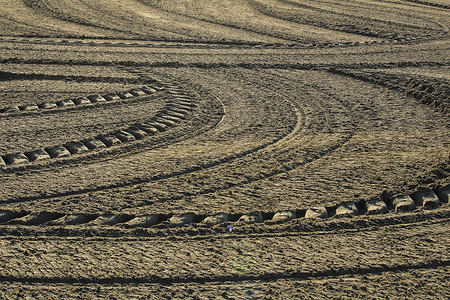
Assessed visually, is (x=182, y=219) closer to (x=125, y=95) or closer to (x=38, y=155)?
(x=38, y=155)

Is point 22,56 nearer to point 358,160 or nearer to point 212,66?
point 212,66

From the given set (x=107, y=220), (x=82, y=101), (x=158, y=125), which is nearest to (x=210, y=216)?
(x=107, y=220)

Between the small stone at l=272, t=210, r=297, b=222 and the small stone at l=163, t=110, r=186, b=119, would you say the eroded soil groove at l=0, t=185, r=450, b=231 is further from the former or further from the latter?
the small stone at l=163, t=110, r=186, b=119

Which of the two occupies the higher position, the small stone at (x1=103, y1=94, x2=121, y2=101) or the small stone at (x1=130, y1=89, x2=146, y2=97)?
the small stone at (x1=130, y1=89, x2=146, y2=97)

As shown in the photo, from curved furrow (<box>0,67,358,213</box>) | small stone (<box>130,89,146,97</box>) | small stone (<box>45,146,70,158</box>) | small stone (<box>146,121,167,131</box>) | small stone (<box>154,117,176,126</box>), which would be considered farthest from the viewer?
small stone (<box>130,89,146,97</box>)

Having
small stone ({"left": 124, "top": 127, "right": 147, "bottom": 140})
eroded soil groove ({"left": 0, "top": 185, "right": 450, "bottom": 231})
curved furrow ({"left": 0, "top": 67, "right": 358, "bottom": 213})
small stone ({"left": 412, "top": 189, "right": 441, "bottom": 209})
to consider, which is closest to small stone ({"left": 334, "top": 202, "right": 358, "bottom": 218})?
eroded soil groove ({"left": 0, "top": 185, "right": 450, "bottom": 231})
